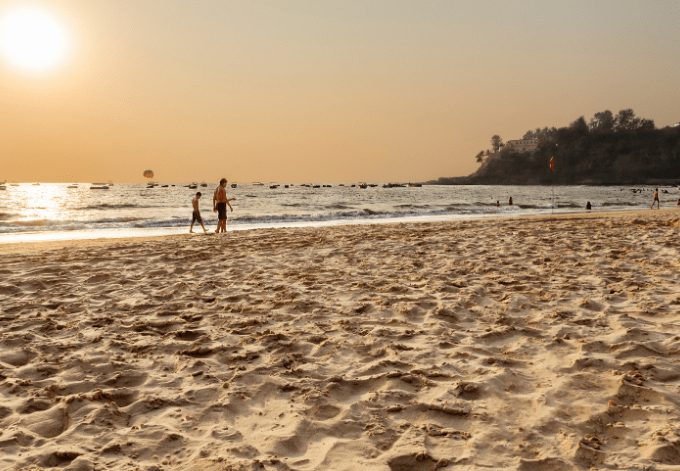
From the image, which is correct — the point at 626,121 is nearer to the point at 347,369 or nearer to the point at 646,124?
the point at 646,124

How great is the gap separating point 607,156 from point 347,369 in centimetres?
19796

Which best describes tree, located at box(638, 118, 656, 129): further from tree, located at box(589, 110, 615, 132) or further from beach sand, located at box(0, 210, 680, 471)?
beach sand, located at box(0, 210, 680, 471)

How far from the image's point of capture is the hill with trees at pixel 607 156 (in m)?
164

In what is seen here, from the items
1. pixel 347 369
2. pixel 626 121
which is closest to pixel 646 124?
pixel 626 121

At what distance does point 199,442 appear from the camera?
3.04 metres

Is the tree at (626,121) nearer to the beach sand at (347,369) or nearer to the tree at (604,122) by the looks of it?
the tree at (604,122)

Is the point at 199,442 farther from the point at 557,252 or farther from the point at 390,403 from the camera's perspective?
the point at 557,252

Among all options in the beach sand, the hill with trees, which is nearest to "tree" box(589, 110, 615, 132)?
the hill with trees

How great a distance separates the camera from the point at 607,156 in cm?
17362

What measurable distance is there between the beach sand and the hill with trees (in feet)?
594

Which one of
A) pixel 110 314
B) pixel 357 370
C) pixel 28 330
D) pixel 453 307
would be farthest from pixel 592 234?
pixel 28 330

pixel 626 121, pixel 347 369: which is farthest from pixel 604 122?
pixel 347 369

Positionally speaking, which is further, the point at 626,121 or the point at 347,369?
the point at 626,121

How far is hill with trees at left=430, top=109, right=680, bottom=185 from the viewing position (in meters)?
164
